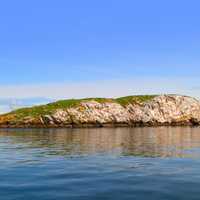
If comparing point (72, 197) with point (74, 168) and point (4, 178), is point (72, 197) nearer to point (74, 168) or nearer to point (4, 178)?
point (4, 178)

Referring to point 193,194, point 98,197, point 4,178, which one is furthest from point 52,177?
point 193,194

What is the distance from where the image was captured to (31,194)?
89.9 ft

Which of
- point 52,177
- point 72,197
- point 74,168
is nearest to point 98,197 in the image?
point 72,197

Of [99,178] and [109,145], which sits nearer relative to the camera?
[99,178]

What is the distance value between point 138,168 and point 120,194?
1340 cm

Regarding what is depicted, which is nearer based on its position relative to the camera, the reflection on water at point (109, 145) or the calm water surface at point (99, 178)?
the calm water surface at point (99, 178)

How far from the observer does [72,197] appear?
26.6 metres

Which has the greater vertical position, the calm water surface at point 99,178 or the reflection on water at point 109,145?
the reflection on water at point 109,145

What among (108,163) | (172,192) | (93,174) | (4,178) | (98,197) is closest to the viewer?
(98,197)

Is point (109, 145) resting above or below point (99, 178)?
above

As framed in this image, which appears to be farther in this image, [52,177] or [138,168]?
[138,168]

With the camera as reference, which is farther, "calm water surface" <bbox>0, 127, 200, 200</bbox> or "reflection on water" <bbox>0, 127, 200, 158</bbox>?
"reflection on water" <bbox>0, 127, 200, 158</bbox>

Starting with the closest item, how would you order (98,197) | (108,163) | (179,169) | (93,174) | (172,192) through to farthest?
(98,197)
(172,192)
(93,174)
(179,169)
(108,163)

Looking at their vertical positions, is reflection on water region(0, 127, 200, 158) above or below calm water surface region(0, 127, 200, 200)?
above
